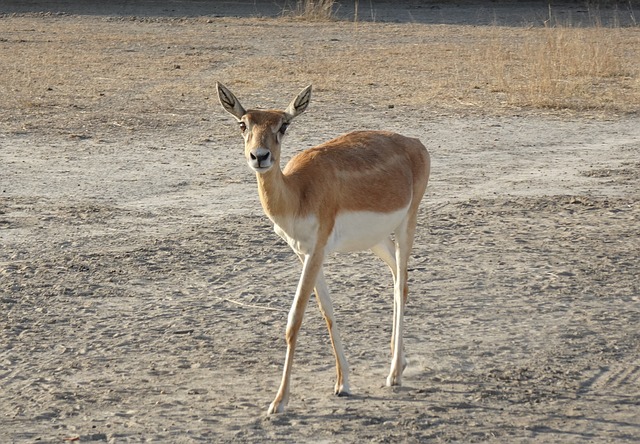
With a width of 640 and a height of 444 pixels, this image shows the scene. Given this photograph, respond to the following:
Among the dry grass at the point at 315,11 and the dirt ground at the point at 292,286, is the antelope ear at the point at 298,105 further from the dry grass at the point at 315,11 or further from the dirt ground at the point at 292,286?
the dry grass at the point at 315,11

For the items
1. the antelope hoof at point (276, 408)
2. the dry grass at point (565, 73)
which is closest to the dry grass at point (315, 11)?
the dry grass at point (565, 73)

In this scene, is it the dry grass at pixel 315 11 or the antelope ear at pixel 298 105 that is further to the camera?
the dry grass at pixel 315 11

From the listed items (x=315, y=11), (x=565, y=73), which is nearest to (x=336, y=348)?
(x=565, y=73)

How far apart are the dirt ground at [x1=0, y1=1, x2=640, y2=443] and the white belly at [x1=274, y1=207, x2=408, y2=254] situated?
0.69 m

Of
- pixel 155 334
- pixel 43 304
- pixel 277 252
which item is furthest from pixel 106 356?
pixel 277 252

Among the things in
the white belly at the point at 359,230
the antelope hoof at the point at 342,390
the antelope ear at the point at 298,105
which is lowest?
the antelope hoof at the point at 342,390

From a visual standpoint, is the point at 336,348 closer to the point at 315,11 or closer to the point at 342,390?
the point at 342,390

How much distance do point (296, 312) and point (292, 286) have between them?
6.81 ft

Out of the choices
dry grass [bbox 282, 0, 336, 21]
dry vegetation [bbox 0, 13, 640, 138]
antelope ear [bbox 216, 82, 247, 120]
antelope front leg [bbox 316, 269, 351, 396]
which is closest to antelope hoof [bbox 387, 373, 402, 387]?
antelope front leg [bbox 316, 269, 351, 396]

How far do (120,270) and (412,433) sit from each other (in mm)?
3027

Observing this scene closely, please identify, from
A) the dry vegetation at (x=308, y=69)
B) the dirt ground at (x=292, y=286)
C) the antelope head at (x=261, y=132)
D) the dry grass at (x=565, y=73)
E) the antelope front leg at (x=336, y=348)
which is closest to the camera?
the antelope head at (x=261, y=132)

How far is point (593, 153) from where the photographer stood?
11484mm

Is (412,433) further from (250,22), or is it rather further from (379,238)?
(250,22)

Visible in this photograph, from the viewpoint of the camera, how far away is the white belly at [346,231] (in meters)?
5.27
